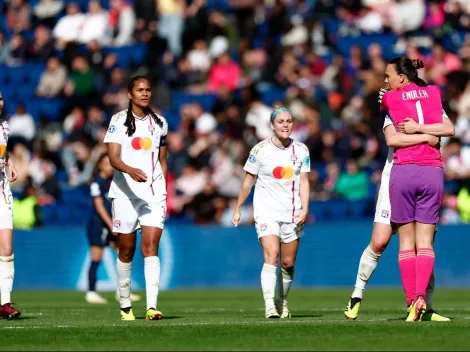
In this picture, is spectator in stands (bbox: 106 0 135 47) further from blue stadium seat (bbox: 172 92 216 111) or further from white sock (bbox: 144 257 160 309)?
white sock (bbox: 144 257 160 309)

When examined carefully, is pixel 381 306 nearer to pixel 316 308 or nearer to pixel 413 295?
pixel 316 308

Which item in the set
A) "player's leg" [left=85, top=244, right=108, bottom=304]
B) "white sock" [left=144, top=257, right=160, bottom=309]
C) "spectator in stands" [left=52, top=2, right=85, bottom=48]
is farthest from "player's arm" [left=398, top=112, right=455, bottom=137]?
"spectator in stands" [left=52, top=2, right=85, bottom=48]

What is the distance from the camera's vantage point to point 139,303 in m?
17.8

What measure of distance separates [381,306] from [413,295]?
15.5 feet

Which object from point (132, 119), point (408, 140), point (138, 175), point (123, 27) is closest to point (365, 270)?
point (408, 140)

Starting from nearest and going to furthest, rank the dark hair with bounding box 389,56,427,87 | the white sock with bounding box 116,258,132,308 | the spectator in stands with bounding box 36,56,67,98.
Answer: the dark hair with bounding box 389,56,427,87 → the white sock with bounding box 116,258,132,308 → the spectator in stands with bounding box 36,56,67,98

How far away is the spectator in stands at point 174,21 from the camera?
2823 centimetres

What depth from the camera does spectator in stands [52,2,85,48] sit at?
96.8ft

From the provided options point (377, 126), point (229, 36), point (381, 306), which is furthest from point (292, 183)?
point (229, 36)

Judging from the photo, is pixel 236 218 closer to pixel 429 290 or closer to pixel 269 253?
pixel 269 253

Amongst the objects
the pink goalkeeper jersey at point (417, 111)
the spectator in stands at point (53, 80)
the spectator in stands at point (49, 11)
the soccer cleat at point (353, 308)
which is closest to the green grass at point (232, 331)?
the soccer cleat at point (353, 308)

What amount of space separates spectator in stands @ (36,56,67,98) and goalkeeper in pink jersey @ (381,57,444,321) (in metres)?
17.8

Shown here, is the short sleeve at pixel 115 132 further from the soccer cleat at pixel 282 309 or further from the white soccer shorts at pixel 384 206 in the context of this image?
the white soccer shorts at pixel 384 206

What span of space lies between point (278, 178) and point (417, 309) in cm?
262
